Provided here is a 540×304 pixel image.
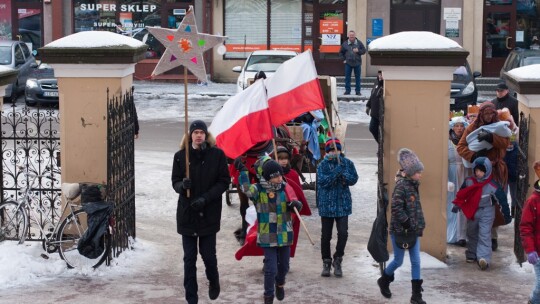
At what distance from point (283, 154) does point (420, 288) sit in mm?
2136

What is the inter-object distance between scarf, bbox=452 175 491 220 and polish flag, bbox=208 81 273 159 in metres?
2.14

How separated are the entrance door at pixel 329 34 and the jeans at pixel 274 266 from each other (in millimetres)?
21516

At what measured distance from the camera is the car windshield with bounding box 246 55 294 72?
86.2ft

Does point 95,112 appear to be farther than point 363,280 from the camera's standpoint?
Yes

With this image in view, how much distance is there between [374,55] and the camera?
11.5 m

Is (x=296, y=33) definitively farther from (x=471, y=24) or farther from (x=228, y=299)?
(x=228, y=299)

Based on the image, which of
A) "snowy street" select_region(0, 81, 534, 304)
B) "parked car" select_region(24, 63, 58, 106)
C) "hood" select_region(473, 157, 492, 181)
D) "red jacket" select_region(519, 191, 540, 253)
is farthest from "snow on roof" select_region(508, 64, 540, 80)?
"parked car" select_region(24, 63, 58, 106)

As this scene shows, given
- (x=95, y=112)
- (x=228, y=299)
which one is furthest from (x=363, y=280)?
(x=95, y=112)

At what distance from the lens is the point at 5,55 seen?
2711cm

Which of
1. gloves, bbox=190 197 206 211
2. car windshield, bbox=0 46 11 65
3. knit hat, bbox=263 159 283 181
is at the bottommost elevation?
gloves, bbox=190 197 206 211

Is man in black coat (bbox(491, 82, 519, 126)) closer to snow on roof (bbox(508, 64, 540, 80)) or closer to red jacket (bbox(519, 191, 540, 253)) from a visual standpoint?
snow on roof (bbox(508, 64, 540, 80))

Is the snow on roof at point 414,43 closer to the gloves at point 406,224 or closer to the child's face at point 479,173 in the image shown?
the child's face at point 479,173

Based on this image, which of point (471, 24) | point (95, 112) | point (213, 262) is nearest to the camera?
point (213, 262)

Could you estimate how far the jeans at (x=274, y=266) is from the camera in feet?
33.0
